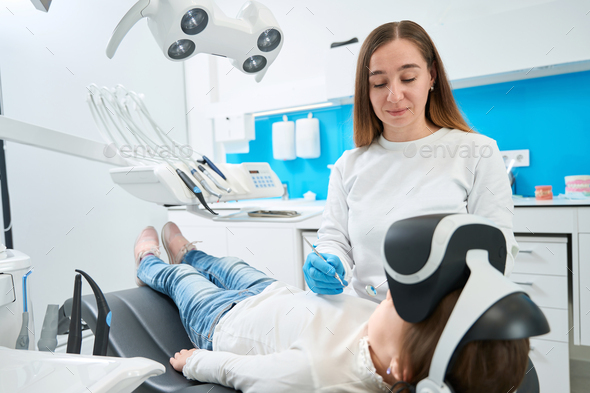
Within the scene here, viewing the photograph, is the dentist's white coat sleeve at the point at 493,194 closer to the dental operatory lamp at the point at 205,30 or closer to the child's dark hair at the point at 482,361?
the child's dark hair at the point at 482,361

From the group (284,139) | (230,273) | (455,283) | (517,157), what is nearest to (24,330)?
(230,273)

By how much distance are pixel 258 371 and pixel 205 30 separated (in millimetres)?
710

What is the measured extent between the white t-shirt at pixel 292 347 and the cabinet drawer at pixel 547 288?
1.07 metres

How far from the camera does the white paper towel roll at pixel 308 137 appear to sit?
2703 mm

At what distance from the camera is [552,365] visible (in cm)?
162

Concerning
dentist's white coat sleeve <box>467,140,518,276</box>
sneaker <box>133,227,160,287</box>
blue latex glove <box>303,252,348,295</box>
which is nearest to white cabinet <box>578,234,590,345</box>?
dentist's white coat sleeve <box>467,140,518,276</box>

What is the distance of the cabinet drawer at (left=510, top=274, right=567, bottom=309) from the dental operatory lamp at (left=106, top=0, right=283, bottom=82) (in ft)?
4.68

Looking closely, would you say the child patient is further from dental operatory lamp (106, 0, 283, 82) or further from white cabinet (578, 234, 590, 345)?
white cabinet (578, 234, 590, 345)

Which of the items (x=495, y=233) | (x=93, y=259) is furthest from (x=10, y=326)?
(x=93, y=259)

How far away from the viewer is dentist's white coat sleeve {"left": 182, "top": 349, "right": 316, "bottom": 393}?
29.0 inches

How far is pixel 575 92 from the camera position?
6.76 feet

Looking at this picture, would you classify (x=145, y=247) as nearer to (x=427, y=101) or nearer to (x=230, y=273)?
(x=230, y=273)

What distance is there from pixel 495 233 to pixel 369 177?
0.59 meters

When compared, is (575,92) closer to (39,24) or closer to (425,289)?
(425,289)
